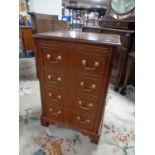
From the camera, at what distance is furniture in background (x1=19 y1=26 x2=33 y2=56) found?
2.97 m

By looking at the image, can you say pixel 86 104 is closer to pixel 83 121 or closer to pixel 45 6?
pixel 83 121

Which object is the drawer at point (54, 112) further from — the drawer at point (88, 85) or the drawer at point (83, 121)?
the drawer at point (88, 85)

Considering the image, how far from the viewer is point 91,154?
43.2 inches

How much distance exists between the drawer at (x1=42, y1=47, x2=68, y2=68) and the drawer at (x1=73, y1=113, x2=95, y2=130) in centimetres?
48

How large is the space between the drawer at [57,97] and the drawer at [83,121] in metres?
0.16

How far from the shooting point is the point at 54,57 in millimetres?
1012

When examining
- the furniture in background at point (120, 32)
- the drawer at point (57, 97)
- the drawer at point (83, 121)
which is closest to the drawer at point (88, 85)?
the drawer at point (57, 97)

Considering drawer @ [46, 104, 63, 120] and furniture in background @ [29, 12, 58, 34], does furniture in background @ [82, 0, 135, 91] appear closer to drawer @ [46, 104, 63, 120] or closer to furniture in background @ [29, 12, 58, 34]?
furniture in background @ [29, 12, 58, 34]

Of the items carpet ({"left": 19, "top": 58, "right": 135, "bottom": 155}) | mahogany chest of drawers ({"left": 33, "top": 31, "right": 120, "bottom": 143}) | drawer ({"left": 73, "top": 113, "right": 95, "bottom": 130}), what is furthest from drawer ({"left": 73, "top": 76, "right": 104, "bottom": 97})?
carpet ({"left": 19, "top": 58, "right": 135, "bottom": 155})

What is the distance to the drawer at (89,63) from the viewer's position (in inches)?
35.7

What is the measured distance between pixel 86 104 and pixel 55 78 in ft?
1.11
